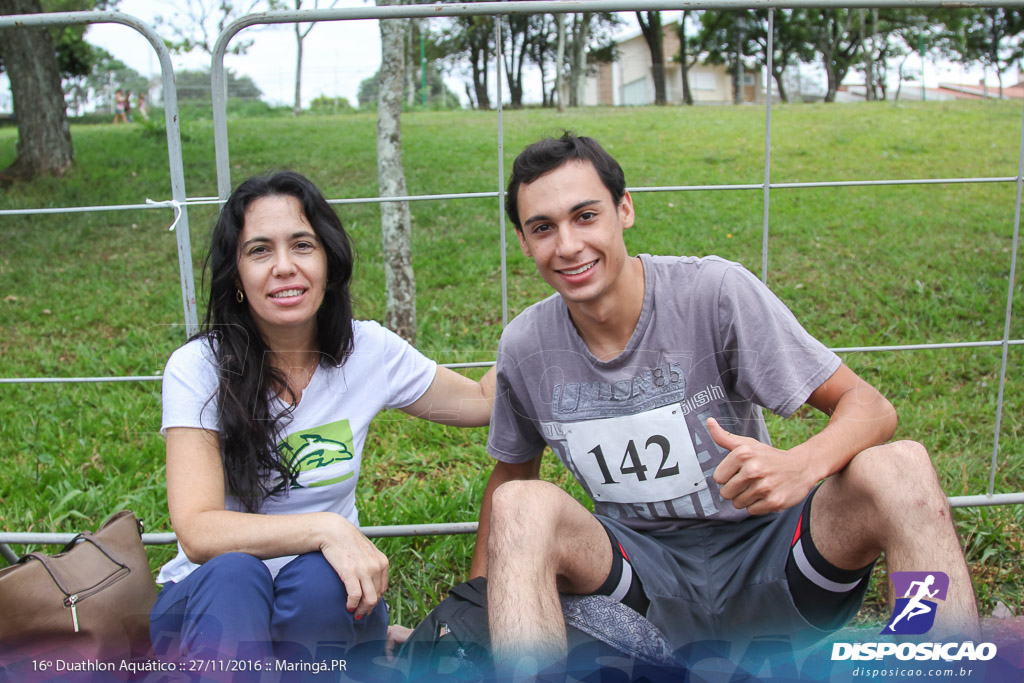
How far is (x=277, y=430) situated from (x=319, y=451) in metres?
0.10

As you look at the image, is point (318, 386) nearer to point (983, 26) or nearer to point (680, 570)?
point (680, 570)

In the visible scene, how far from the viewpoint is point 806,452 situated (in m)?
1.53

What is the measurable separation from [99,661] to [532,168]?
4.42ft

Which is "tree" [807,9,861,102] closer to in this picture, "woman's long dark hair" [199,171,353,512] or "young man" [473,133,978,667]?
"young man" [473,133,978,667]

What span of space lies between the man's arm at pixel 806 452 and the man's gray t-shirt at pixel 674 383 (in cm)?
7

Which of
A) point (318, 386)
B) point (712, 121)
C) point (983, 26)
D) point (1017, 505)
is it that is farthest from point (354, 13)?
point (712, 121)

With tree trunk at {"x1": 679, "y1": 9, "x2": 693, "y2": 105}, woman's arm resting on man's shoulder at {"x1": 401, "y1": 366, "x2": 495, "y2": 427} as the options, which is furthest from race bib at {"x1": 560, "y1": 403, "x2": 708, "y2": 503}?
tree trunk at {"x1": 679, "y1": 9, "x2": 693, "y2": 105}

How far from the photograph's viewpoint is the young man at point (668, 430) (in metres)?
1.53

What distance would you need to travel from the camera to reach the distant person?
43.0 feet

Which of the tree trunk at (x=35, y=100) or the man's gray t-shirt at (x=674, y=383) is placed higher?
the tree trunk at (x=35, y=100)

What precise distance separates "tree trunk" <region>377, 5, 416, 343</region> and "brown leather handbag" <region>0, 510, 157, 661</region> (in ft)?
7.67

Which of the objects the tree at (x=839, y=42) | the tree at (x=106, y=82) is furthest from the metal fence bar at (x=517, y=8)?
the tree at (x=106, y=82)

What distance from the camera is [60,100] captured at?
26.0 feet

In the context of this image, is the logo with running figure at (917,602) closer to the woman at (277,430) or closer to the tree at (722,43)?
the woman at (277,430)
